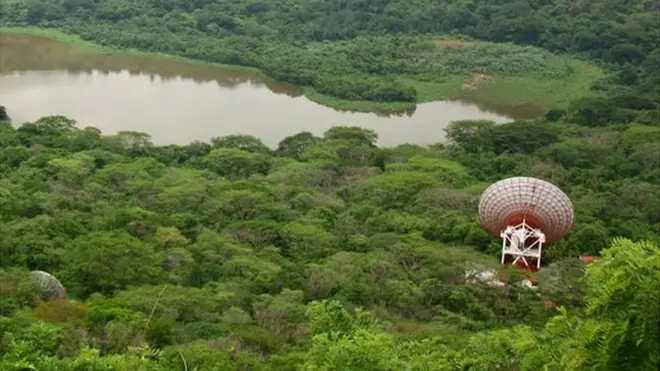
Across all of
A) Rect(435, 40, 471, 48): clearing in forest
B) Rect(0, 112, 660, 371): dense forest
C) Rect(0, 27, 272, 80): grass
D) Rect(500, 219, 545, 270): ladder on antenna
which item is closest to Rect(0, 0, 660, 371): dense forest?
Rect(0, 112, 660, 371): dense forest

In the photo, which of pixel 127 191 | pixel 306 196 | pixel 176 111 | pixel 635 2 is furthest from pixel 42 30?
pixel 635 2

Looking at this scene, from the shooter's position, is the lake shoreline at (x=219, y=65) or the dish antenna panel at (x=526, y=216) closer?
the dish antenna panel at (x=526, y=216)

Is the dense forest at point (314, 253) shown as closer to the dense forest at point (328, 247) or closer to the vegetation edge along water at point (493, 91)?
the dense forest at point (328, 247)

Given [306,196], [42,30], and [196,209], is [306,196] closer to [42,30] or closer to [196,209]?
[196,209]

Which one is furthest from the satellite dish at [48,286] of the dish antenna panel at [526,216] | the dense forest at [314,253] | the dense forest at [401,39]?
the dense forest at [401,39]

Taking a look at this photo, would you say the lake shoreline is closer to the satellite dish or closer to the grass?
the grass

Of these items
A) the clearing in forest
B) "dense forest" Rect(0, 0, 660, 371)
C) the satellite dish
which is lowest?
the satellite dish

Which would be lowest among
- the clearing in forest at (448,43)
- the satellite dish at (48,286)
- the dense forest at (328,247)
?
the satellite dish at (48,286)
